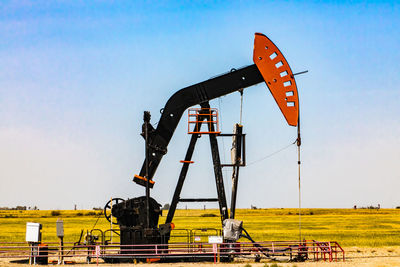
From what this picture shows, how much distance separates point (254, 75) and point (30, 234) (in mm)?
9055

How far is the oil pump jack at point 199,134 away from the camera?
18.9 metres

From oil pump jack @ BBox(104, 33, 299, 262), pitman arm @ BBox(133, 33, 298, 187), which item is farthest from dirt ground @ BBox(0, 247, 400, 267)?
pitman arm @ BBox(133, 33, 298, 187)

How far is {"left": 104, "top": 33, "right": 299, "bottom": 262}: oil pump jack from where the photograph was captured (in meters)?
18.9

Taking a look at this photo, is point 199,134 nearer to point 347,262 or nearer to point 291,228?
point 347,262

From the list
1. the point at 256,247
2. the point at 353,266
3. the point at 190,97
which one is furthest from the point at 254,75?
the point at 353,266

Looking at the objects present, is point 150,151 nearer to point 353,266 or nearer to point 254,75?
point 254,75

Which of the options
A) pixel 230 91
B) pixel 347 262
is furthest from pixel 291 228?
pixel 230 91

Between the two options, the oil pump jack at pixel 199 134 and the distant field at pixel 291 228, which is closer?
the oil pump jack at pixel 199 134

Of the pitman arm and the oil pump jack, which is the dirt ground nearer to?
the oil pump jack

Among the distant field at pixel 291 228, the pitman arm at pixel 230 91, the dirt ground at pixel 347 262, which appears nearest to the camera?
the dirt ground at pixel 347 262

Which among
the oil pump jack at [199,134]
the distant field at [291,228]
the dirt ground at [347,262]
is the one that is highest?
the oil pump jack at [199,134]

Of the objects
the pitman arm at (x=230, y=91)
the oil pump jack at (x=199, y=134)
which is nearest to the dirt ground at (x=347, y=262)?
the oil pump jack at (x=199, y=134)

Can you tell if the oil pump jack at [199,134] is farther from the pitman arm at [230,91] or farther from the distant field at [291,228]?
the distant field at [291,228]

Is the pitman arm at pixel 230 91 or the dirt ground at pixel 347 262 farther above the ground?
the pitman arm at pixel 230 91
